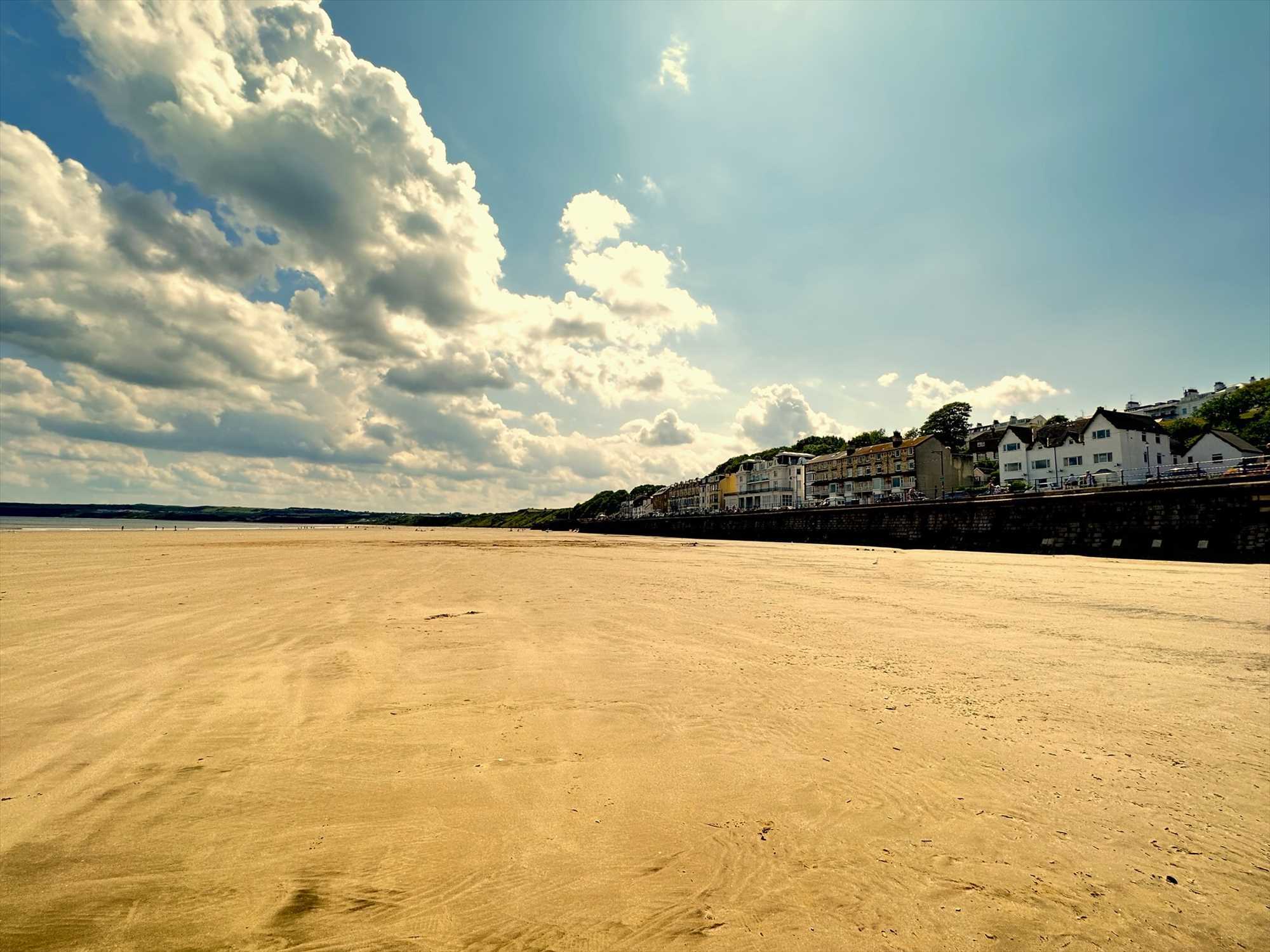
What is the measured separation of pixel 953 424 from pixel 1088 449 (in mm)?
40344

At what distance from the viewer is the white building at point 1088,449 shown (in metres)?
58.4

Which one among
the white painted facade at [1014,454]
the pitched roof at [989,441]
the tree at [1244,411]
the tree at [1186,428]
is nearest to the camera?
the white painted facade at [1014,454]

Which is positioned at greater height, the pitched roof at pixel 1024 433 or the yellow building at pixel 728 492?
the pitched roof at pixel 1024 433

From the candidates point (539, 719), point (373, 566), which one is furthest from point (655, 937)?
point (373, 566)

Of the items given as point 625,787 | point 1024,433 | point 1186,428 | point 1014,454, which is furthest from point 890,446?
point 625,787

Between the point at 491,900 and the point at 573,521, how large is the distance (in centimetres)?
16238

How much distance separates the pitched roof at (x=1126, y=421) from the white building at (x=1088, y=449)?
5 cm

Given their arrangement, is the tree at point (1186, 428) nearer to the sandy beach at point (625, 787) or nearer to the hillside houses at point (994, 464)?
the hillside houses at point (994, 464)

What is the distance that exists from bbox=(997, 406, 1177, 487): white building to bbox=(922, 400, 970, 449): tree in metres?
28.2

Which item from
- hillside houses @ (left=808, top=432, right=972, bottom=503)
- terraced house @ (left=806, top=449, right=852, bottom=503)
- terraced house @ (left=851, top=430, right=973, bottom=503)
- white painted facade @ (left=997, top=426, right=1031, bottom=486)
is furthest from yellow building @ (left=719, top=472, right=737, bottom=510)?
white painted facade @ (left=997, top=426, right=1031, bottom=486)

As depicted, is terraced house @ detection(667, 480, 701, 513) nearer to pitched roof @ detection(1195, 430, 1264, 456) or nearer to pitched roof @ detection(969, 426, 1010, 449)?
pitched roof @ detection(969, 426, 1010, 449)

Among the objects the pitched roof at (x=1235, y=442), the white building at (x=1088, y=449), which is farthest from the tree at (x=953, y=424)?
the pitched roof at (x=1235, y=442)

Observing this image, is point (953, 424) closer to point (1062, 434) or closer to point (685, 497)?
point (1062, 434)

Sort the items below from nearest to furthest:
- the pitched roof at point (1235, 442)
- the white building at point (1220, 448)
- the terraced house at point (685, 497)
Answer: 1. the white building at point (1220, 448)
2. the pitched roof at point (1235, 442)
3. the terraced house at point (685, 497)
